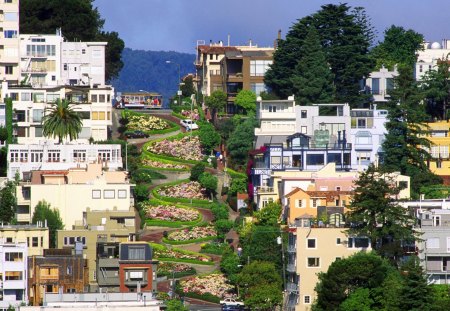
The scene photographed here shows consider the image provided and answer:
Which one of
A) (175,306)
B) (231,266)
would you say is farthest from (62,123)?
(175,306)

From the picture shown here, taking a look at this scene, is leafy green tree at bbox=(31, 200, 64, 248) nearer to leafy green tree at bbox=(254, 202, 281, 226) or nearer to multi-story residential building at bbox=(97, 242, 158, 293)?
multi-story residential building at bbox=(97, 242, 158, 293)

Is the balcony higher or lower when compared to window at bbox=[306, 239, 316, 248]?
lower

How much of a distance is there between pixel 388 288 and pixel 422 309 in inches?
223

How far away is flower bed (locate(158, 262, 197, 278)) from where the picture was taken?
159250 millimetres

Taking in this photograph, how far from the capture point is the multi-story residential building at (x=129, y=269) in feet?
493

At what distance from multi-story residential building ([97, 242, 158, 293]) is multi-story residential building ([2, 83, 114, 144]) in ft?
115

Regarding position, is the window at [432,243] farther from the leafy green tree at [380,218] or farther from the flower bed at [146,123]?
the flower bed at [146,123]

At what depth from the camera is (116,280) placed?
496ft

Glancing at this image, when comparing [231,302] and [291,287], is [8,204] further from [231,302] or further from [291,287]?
[291,287]

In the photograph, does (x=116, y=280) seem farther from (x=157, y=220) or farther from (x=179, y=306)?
(x=157, y=220)

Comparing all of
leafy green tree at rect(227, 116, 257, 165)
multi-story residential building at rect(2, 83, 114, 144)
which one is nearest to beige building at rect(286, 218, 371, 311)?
leafy green tree at rect(227, 116, 257, 165)

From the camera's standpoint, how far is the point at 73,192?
170m

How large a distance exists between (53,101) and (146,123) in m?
10.6

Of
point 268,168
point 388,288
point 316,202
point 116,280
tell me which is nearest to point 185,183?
point 268,168
